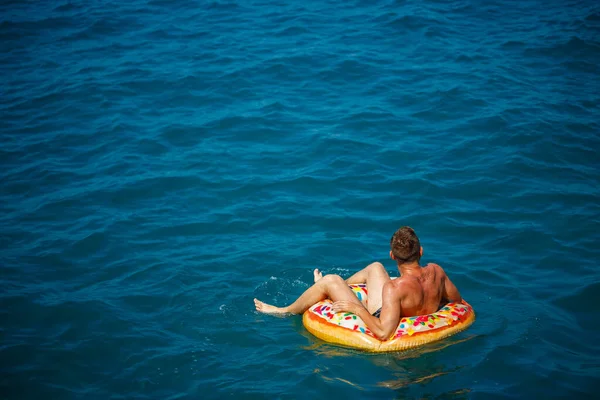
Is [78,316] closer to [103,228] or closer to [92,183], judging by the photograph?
[103,228]

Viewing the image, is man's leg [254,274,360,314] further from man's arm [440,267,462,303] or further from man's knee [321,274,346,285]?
man's arm [440,267,462,303]

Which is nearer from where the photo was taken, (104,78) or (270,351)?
(270,351)

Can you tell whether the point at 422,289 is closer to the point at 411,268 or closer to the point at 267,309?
the point at 411,268

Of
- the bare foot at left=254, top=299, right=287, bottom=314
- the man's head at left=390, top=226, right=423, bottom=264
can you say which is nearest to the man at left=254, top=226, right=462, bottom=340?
the man's head at left=390, top=226, right=423, bottom=264

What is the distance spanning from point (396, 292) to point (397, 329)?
42 cm

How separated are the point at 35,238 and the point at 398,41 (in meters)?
9.92

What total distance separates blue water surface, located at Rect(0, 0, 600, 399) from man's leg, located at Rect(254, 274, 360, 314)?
0.57 ft

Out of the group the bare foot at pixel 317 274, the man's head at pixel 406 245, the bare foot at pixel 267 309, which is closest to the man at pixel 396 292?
the man's head at pixel 406 245

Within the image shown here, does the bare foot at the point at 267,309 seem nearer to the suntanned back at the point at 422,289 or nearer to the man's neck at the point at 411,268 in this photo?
the suntanned back at the point at 422,289

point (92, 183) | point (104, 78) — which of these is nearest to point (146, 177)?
point (92, 183)

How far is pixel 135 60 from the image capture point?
14.5m

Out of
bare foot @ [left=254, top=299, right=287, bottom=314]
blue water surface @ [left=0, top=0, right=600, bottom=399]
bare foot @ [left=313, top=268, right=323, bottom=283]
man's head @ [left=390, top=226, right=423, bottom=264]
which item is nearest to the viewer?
man's head @ [left=390, top=226, right=423, bottom=264]

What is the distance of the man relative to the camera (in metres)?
6.50

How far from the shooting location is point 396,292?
6.51 m
